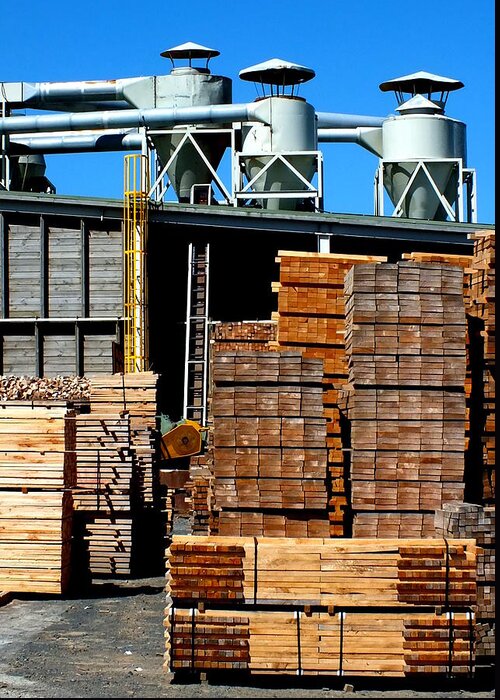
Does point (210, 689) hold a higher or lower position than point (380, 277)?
lower

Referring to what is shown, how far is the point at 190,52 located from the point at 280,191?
6.22 m

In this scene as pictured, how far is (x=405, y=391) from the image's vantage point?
15.0 metres

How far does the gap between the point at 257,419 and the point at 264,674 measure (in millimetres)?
3244

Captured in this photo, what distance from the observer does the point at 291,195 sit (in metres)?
33.5

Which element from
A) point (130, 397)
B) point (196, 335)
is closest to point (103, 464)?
point (130, 397)

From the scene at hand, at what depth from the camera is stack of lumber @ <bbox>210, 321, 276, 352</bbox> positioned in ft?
66.0

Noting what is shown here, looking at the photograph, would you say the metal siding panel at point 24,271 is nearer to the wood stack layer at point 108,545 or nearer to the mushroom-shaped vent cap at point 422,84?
the wood stack layer at point 108,545

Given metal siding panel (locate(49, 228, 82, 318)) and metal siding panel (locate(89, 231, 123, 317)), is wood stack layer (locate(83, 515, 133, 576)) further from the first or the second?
metal siding panel (locate(49, 228, 82, 318))

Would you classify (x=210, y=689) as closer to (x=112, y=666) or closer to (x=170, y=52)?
(x=112, y=666)

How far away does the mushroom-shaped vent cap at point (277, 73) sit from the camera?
35.9 m

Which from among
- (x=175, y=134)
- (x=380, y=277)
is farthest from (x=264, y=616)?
(x=175, y=134)

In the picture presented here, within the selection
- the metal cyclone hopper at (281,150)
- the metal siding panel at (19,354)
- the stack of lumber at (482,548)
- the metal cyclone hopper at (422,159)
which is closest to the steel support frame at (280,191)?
the metal cyclone hopper at (281,150)

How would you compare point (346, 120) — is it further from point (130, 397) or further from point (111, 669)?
point (111, 669)

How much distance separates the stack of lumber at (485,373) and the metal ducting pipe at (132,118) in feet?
61.0
